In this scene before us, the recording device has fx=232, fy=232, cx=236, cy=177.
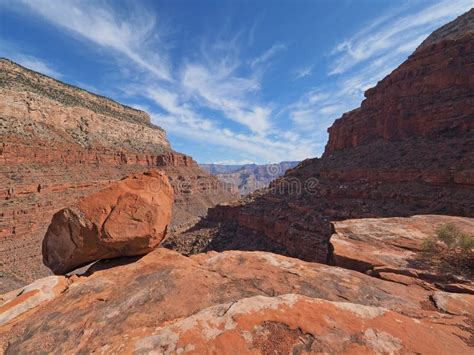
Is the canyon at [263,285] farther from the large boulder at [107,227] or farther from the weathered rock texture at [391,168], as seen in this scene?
the weathered rock texture at [391,168]

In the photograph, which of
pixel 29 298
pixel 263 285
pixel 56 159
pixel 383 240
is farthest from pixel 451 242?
pixel 56 159

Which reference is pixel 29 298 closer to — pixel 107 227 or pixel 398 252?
pixel 107 227

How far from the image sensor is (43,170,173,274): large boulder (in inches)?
238

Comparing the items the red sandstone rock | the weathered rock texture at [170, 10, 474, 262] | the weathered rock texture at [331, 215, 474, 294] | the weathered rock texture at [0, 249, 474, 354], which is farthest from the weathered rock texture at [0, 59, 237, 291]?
the weathered rock texture at [331, 215, 474, 294]

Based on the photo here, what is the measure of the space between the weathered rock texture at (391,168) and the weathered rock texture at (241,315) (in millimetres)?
14705

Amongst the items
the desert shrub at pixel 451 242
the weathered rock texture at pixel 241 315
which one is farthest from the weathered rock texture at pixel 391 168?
the weathered rock texture at pixel 241 315

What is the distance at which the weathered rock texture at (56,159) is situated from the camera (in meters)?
32.1

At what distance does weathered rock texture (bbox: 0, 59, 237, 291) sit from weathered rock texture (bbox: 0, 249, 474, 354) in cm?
2765

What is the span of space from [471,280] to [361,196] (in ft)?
87.5

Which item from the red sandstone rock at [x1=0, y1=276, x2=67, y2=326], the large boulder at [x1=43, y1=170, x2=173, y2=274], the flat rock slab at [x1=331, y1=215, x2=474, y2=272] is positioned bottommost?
the red sandstone rock at [x1=0, y1=276, x2=67, y2=326]

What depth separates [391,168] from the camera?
29141 mm

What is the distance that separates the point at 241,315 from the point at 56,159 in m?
A: 60.5

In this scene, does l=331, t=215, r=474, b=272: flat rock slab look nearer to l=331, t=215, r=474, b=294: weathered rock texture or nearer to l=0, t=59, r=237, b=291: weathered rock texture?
l=331, t=215, r=474, b=294: weathered rock texture

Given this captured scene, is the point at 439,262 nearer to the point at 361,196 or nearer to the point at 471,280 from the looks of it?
the point at 471,280
